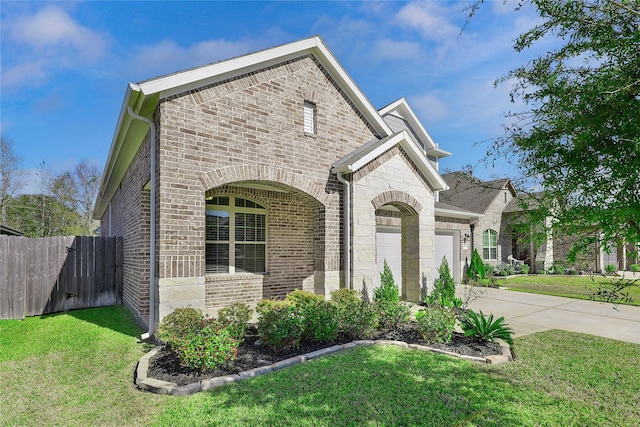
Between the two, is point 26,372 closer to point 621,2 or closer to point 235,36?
point 621,2

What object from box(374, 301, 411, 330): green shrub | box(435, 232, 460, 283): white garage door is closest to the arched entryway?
box(374, 301, 411, 330): green shrub

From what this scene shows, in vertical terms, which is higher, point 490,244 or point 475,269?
point 490,244

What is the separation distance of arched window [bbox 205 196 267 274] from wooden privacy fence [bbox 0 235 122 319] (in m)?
3.99

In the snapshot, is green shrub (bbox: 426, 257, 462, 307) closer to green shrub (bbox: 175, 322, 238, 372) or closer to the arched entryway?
the arched entryway

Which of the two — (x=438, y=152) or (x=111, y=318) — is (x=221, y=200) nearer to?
(x=111, y=318)

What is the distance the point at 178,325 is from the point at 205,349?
0.94 metres

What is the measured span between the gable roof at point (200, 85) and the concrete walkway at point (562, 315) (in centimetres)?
631

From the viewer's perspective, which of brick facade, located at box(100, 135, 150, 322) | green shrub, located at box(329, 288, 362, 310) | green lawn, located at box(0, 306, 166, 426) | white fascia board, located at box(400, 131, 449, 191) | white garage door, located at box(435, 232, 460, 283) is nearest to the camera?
green lawn, located at box(0, 306, 166, 426)

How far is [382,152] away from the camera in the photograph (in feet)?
30.3

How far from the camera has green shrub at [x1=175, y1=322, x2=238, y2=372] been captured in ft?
15.2

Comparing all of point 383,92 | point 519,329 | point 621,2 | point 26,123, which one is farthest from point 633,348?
point 26,123

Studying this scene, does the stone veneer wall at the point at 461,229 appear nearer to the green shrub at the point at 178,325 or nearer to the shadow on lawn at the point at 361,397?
the shadow on lawn at the point at 361,397

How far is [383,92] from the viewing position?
539 inches

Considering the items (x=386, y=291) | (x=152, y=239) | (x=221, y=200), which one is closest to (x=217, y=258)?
(x=221, y=200)
